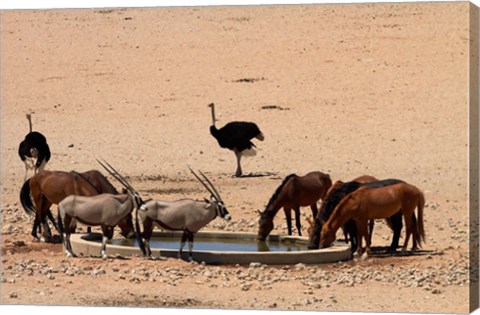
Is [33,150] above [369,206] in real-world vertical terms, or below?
above

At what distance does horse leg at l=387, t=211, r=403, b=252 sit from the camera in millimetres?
20312

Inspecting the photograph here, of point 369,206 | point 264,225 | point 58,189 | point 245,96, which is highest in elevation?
point 245,96

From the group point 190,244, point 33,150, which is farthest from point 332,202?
point 33,150

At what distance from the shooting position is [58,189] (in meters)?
21.1

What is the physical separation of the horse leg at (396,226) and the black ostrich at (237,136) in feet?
14.1

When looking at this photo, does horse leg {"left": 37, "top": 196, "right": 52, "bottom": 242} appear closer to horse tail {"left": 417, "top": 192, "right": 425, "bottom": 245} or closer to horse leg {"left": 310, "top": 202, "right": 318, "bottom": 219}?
horse leg {"left": 310, "top": 202, "right": 318, "bottom": 219}

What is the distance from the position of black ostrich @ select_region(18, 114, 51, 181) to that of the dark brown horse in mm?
3740

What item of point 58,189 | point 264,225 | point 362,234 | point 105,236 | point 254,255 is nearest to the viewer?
point 254,255

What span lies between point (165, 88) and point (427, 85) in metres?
3.51

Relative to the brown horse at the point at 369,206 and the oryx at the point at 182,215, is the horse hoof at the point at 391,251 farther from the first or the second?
the oryx at the point at 182,215

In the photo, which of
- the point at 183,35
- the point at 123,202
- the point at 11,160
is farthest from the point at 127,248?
the point at 183,35

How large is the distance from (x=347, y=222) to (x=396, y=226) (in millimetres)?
510

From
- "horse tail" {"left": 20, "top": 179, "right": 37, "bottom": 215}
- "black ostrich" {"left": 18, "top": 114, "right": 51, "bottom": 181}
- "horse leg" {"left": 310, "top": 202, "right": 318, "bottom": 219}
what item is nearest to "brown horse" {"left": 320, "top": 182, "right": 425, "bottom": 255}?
"horse leg" {"left": 310, "top": 202, "right": 318, "bottom": 219}

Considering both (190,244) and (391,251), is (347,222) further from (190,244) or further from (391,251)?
(190,244)
